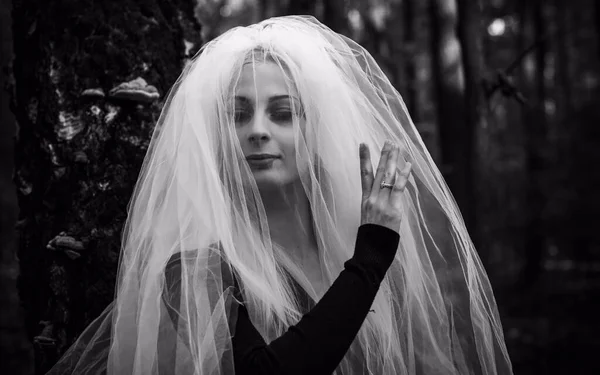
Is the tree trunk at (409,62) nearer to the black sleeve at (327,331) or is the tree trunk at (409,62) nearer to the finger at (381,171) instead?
the finger at (381,171)

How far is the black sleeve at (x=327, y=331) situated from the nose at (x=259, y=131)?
0.48 metres

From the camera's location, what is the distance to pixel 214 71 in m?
1.79

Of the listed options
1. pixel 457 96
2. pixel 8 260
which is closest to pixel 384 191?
pixel 457 96

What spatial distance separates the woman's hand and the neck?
0.31 metres

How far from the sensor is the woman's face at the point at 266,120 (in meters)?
1.73

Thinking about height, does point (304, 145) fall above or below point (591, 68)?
below

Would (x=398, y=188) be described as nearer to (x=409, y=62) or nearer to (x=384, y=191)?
(x=384, y=191)

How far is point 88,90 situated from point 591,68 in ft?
58.4

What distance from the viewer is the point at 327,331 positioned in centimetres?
141

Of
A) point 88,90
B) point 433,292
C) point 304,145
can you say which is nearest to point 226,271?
point 304,145

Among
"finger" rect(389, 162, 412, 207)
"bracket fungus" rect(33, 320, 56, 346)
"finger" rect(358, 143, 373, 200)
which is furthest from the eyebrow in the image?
"bracket fungus" rect(33, 320, 56, 346)

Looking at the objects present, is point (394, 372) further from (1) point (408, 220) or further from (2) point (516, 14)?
(2) point (516, 14)

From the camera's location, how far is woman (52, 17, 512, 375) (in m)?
1.52

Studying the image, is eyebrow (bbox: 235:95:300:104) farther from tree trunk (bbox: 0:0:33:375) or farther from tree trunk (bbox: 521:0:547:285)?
tree trunk (bbox: 521:0:547:285)
